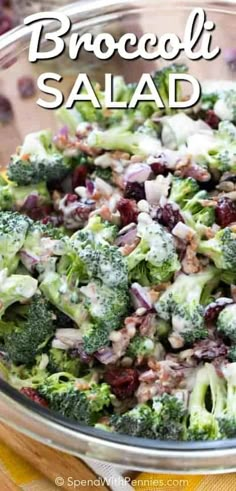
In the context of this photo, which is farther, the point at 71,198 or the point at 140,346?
the point at 71,198

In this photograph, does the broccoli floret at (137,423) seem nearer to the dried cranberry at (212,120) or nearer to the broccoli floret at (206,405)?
the broccoli floret at (206,405)

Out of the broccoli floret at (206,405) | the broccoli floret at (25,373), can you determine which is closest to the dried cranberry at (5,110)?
the broccoli floret at (25,373)

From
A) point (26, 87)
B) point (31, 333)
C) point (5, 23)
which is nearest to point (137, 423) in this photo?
point (31, 333)

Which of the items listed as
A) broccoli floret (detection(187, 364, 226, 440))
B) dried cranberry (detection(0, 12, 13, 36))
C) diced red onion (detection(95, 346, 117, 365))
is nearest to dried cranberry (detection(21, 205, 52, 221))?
diced red onion (detection(95, 346, 117, 365))

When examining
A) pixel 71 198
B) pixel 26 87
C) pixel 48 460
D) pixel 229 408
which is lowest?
pixel 48 460

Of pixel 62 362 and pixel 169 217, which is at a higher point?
pixel 169 217

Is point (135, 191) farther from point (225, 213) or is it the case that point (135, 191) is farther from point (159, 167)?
point (225, 213)

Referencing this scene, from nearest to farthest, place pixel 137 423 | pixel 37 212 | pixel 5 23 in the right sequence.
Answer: pixel 137 423 → pixel 37 212 → pixel 5 23

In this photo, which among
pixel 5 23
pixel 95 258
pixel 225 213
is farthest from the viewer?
pixel 5 23
